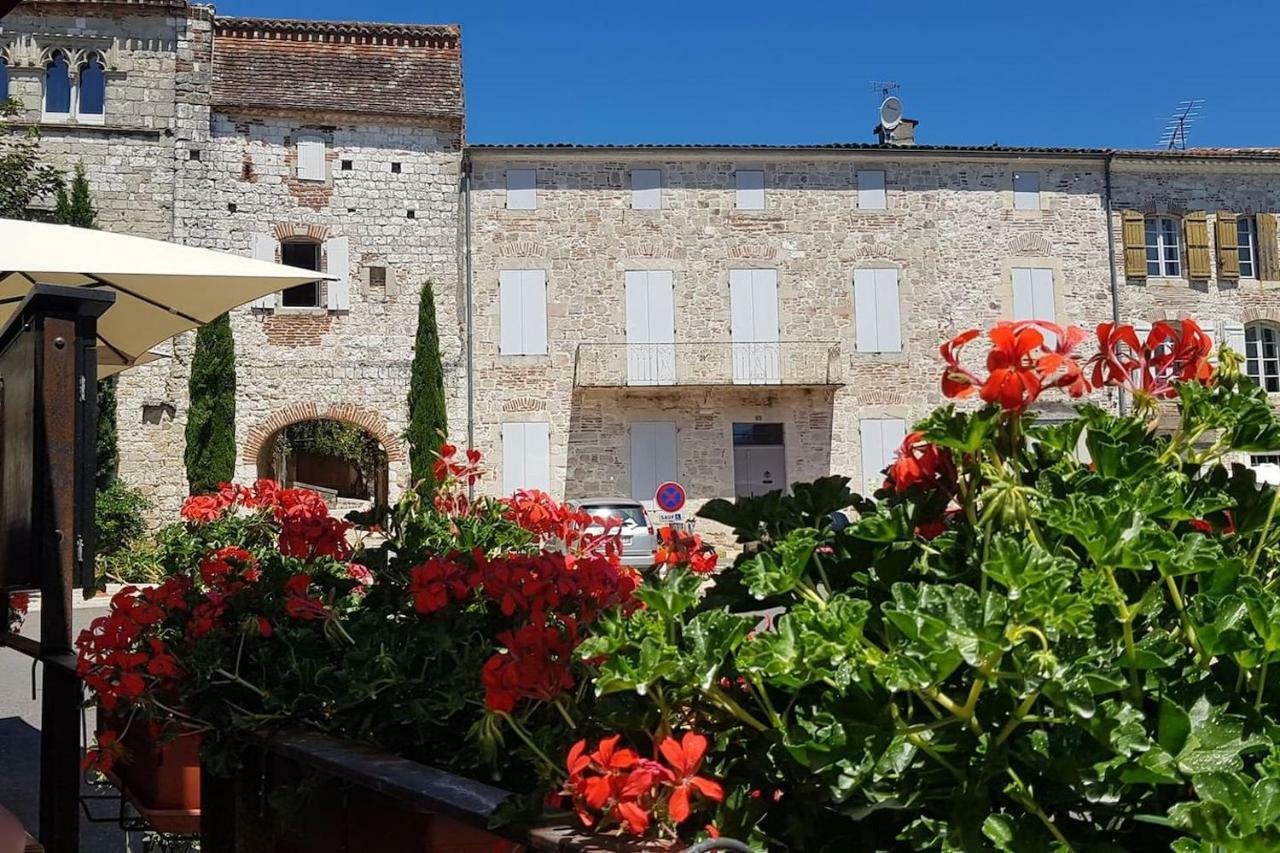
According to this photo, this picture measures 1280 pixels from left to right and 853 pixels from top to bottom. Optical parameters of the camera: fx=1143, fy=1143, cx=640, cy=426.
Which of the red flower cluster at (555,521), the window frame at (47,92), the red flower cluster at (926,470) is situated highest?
the window frame at (47,92)

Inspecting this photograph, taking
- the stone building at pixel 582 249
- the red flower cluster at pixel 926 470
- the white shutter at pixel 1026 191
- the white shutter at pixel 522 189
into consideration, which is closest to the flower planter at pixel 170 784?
the red flower cluster at pixel 926 470

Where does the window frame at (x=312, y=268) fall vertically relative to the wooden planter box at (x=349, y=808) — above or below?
above

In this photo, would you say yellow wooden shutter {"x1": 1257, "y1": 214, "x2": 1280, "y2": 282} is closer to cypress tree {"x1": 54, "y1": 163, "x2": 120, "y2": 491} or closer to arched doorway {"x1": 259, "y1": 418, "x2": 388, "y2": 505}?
arched doorway {"x1": 259, "y1": 418, "x2": 388, "y2": 505}

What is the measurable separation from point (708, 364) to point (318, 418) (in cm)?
714

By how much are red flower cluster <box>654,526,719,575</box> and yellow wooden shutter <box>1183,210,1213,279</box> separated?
2248 centimetres

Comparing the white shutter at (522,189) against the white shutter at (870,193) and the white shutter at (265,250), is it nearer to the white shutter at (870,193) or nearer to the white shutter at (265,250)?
the white shutter at (265,250)

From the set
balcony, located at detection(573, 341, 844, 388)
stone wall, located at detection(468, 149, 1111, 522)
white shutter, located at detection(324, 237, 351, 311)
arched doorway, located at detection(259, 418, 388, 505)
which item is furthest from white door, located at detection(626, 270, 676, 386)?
arched doorway, located at detection(259, 418, 388, 505)

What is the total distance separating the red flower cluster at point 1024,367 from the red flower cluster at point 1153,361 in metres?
0.15

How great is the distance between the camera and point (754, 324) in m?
21.6

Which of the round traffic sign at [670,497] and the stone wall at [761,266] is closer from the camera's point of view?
the round traffic sign at [670,497]

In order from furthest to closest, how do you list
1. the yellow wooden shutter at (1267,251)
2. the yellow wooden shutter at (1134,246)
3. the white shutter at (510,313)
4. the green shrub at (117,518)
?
1. the yellow wooden shutter at (1267,251)
2. the yellow wooden shutter at (1134,246)
3. the white shutter at (510,313)
4. the green shrub at (117,518)

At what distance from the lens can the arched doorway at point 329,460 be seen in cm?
2405

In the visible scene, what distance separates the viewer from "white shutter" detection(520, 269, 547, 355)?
21.0 metres

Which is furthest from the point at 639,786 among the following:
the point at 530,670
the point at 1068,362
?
the point at 1068,362
